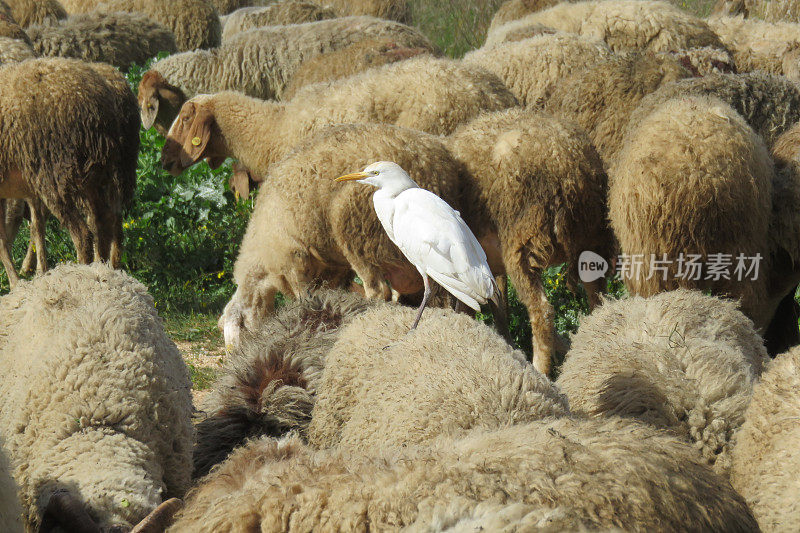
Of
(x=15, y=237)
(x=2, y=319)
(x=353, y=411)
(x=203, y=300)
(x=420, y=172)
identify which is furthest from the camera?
(x=15, y=237)

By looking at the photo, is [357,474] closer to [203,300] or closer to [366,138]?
[366,138]

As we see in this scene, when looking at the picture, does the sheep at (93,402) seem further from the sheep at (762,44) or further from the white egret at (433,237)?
the sheep at (762,44)

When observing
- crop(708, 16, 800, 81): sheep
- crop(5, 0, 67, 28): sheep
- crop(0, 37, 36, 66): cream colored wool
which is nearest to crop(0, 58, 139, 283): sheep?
crop(0, 37, 36, 66): cream colored wool

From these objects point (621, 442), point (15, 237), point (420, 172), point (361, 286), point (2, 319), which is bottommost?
point (15, 237)

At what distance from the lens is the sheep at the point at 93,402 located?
126 inches

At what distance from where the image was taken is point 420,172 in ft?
17.2

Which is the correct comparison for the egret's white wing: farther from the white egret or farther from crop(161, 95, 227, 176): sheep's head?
crop(161, 95, 227, 176): sheep's head

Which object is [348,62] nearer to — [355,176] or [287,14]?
[355,176]

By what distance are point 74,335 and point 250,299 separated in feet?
6.91

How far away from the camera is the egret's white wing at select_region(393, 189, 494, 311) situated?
13.7 ft

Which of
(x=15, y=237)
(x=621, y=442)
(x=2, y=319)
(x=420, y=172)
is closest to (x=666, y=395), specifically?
(x=621, y=442)

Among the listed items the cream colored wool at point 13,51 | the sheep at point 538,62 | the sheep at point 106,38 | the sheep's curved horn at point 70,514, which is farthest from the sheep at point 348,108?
the sheep at point 106,38

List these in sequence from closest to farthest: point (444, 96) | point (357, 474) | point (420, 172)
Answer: point (357, 474)
point (420, 172)
point (444, 96)

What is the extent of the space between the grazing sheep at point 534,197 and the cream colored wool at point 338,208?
169 mm
